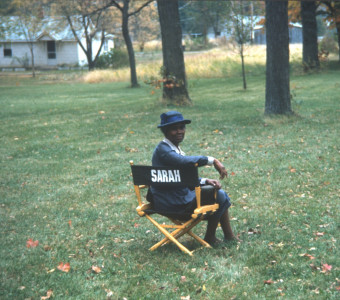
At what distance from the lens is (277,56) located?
14.4 metres

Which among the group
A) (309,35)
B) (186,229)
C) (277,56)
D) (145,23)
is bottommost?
(186,229)

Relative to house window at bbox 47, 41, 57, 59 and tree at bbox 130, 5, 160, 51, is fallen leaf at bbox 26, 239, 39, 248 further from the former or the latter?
house window at bbox 47, 41, 57, 59

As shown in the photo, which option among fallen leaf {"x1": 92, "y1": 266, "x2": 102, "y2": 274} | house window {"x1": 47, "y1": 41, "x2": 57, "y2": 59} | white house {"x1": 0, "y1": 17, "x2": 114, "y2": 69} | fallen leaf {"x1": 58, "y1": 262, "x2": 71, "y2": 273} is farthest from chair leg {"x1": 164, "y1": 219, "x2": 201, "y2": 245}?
house window {"x1": 47, "y1": 41, "x2": 57, "y2": 59}

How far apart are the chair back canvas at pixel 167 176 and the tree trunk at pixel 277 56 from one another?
31.7ft

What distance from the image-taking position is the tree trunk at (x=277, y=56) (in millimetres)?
14227

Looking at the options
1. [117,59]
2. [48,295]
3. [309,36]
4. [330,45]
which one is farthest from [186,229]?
[117,59]

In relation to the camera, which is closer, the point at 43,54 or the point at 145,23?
the point at 145,23

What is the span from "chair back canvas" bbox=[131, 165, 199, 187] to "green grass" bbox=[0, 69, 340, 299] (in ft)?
2.67

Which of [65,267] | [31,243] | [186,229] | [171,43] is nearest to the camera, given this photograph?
[65,267]

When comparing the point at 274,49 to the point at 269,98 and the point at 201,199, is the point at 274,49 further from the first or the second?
the point at 201,199

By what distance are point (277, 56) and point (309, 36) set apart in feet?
60.2

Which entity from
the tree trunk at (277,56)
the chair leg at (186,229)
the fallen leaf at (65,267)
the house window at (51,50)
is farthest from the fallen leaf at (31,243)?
the house window at (51,50)

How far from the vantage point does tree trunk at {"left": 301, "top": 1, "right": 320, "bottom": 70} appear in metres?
31.6

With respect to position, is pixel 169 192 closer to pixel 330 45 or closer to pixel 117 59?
pixel 330 45
